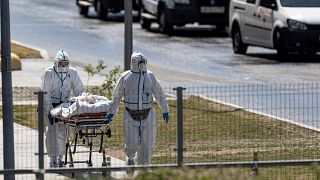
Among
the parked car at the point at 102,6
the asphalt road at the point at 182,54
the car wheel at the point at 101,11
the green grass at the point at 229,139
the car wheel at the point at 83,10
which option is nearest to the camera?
the green grass at the point at 229,139

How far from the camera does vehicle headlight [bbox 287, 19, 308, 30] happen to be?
2941 centimetres

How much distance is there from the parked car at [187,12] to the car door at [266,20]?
503 cm

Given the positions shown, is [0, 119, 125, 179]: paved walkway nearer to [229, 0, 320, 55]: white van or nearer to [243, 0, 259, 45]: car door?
[229, 0, 320, 55]: white van

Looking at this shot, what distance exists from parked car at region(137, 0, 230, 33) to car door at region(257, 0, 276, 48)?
16.5 feet

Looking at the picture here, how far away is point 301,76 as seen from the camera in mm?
26969

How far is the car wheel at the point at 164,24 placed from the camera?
117 ft

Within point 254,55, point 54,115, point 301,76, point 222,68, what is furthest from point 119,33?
point 54,115

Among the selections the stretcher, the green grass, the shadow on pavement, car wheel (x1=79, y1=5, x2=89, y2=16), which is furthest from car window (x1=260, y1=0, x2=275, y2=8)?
the stretcher

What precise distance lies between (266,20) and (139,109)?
15.3m

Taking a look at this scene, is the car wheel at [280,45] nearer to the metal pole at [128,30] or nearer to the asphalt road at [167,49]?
the asphalt road at [167,49]

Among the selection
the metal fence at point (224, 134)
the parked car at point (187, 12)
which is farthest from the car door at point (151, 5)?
the metal fence at point (224, 134)

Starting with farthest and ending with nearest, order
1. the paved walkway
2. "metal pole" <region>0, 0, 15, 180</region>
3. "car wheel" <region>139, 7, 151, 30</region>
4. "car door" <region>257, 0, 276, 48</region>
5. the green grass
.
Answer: "car wheel" <region>139, 7, 151, 30</region>, "car door" <region>257, 0, 276, 48</region>, the paved walkway, the green grass, "metal pole" <region>0, 0, 15, 180</region>

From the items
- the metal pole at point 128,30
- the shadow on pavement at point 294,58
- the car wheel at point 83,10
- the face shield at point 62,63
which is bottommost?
the car wheel at point 83,10

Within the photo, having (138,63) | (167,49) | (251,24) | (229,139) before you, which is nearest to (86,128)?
(138,63)
